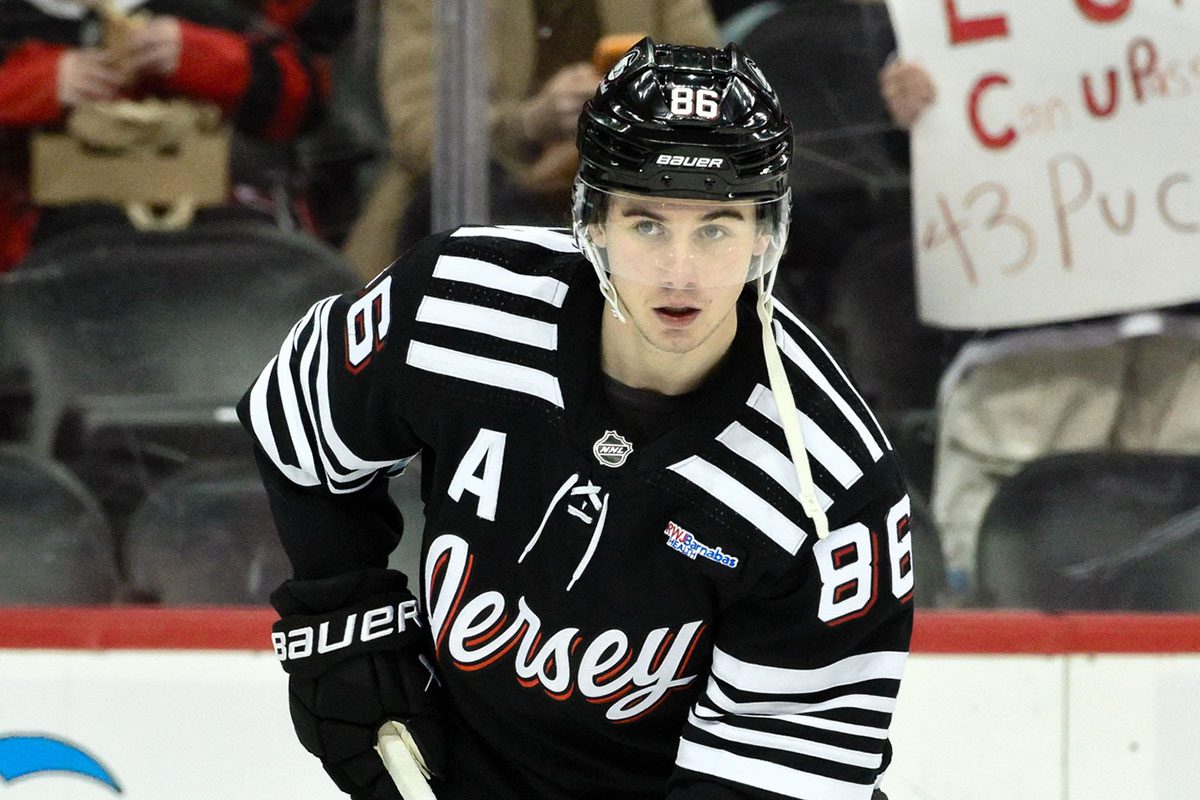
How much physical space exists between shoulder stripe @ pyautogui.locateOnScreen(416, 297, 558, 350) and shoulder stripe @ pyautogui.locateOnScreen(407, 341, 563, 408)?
2 centimetres

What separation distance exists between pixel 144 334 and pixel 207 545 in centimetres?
44

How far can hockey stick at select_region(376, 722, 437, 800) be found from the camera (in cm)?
151

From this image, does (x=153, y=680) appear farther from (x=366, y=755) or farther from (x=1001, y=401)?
(x=1001, y=401)

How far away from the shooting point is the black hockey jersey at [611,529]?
1319mm

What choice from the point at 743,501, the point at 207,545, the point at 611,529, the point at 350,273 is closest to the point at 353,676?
the point at 611,529

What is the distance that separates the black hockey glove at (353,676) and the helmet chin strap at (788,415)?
1.54 ft

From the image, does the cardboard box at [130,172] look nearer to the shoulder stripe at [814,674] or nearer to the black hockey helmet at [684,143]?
the black hockey helmet at [684,143]

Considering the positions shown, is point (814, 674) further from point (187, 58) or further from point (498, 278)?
point (187, 58)

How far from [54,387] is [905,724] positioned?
5.15ft

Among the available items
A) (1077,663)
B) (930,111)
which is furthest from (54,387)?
(1077,663)

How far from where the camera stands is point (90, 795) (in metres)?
2.06

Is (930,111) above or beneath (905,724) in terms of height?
above

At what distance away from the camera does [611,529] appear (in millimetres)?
1347

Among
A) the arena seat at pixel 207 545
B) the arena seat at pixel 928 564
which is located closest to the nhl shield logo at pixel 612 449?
the arena seat at pixel 928 564
